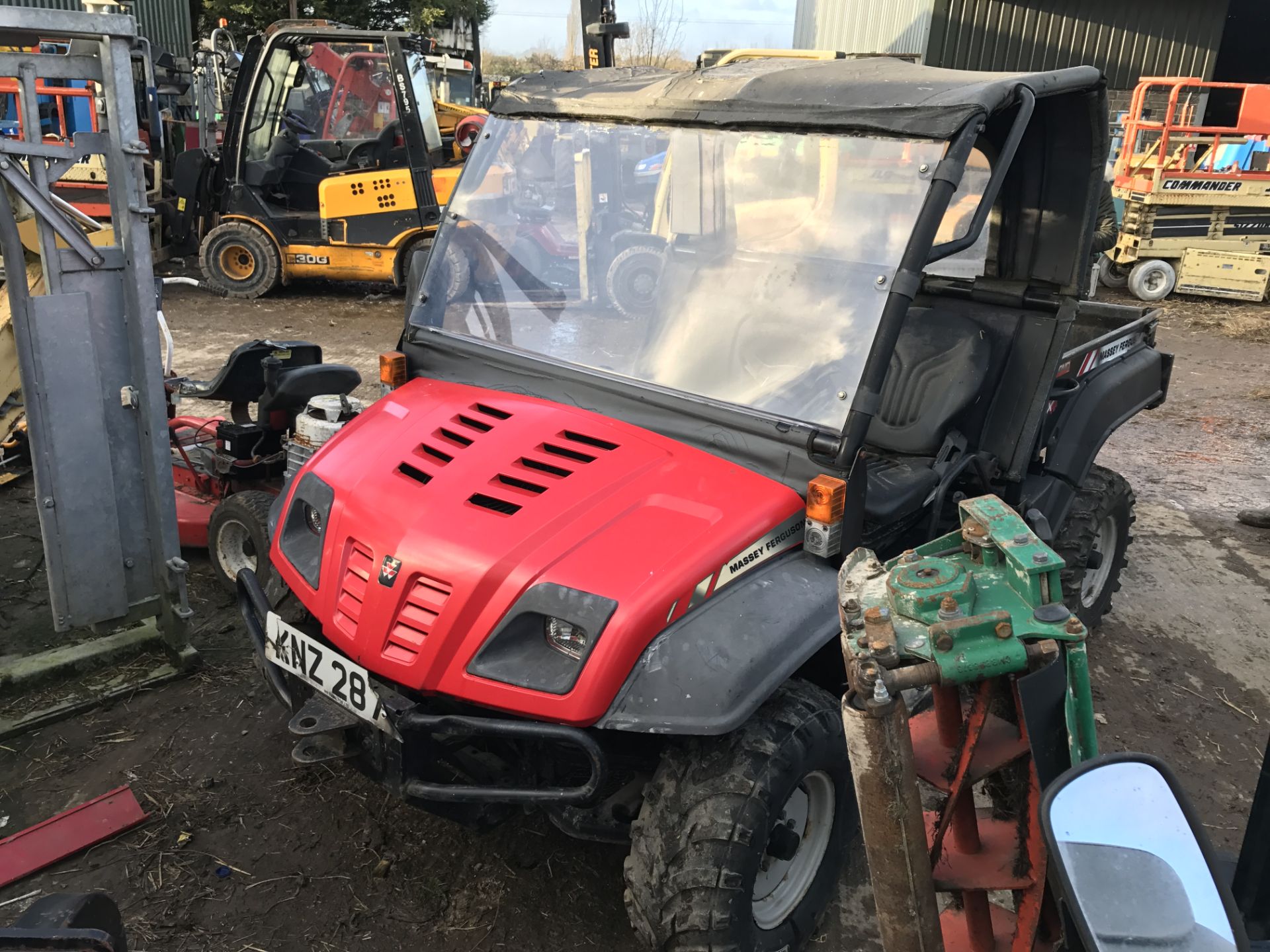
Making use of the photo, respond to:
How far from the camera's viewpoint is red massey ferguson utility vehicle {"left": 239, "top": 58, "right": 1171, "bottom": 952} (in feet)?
7.43

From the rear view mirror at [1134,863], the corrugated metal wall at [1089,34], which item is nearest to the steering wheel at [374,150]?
the rear view mirror at [1134,863]

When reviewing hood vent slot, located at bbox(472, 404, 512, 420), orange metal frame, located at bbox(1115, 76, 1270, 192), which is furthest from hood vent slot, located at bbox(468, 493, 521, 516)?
orange metal frame, located at bbox(1115, 76, 1270, 192)

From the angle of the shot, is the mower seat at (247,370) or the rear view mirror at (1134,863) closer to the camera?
the rear view mirror at (1134,863)

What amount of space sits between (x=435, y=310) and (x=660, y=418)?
39.1 inches

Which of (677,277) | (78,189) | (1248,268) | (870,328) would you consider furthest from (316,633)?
(1248,268)

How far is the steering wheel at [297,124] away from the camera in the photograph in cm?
995

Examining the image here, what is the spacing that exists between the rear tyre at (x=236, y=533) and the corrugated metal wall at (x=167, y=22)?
16.9 meters

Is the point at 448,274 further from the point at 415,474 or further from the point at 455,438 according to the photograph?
the point at 415,474

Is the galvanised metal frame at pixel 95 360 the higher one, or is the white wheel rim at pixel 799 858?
the galvanised metal frame at pixel 95 360

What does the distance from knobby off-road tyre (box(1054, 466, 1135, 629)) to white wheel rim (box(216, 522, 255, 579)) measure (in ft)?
10.5

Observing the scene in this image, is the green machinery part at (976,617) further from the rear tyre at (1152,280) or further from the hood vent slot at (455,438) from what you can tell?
the rear tyre at (1152,280)

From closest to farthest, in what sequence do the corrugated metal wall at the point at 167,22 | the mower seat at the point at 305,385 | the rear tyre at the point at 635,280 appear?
the rear tyre at the point at 635,280 → the mower seat at the point at 305,385 → the corrugated metal wall at the point at 167,22

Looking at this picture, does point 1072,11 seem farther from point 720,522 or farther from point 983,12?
point 720,522

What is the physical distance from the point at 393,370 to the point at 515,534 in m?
1.20
